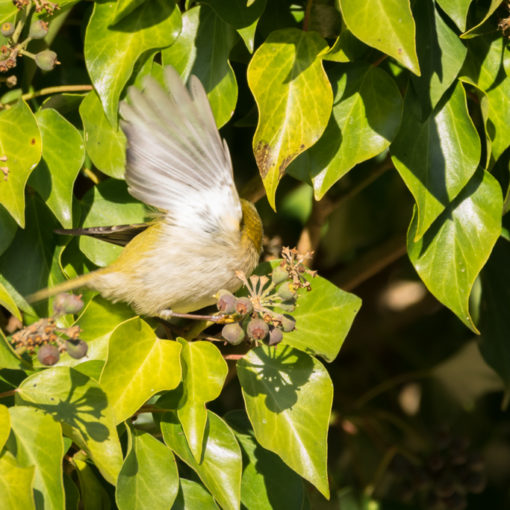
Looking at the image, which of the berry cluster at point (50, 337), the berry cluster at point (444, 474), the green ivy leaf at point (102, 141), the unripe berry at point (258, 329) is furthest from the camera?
the berry cluster at point (444, 474)

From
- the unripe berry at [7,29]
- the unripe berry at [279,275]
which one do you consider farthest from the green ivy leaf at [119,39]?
the unripe berry at [279,275]

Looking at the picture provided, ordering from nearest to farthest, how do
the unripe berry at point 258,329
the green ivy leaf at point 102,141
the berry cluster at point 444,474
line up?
1. the unripe berry at point 258,329
2. the green ivy leaf at point 102,141
3. the berry cluster at point 444,474

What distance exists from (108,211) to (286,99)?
42cm

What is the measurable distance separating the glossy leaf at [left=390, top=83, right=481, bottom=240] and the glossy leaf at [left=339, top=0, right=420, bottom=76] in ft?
0.98

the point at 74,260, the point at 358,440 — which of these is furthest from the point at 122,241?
the point at 358,440

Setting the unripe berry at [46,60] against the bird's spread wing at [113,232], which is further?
the bird's spread wing at [113,232]

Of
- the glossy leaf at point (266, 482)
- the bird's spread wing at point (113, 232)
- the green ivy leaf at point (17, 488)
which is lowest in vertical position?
the glossy leaf at point (266, 482)

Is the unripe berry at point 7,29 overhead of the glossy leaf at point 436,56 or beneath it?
overhead

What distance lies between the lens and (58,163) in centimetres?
146

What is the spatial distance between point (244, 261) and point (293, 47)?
1.31ft

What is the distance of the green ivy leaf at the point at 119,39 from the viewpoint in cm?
143

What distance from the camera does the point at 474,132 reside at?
1.49 meters

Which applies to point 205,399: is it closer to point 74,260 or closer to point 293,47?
point 74,260

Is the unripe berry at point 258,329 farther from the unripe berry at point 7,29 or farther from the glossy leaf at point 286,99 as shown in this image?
the unripe berry at point 7,29
